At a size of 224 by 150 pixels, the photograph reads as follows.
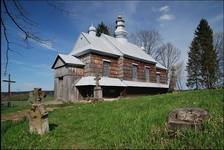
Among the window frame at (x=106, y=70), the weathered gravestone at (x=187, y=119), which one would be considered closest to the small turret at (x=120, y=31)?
the window frame at (x=106, y=70)

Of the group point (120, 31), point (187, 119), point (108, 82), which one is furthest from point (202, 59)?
point (187, 119)

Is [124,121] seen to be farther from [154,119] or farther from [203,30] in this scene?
[203,30]

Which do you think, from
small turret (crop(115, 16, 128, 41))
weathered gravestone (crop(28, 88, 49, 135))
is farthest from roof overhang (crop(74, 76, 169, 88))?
weathered gravestone (crop(28, 88, 49, 135))

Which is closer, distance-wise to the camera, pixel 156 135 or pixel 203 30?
pixel 156 135

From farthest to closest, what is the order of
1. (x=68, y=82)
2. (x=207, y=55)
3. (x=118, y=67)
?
(x=207, y=55) < (x=118, y=67) < (x=68, y=82)

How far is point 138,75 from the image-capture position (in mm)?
25922

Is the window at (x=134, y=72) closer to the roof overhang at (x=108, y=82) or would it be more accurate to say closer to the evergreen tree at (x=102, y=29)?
the roof overhang at (x=108, y=82)

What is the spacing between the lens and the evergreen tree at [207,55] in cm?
3678

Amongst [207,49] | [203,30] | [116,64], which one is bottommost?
[116,64]

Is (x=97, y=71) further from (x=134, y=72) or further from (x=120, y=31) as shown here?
(x=120, y=31)

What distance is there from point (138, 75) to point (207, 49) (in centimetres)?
1979

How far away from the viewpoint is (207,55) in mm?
37531

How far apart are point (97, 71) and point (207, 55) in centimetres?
2586

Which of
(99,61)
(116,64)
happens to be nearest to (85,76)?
(99,61)
